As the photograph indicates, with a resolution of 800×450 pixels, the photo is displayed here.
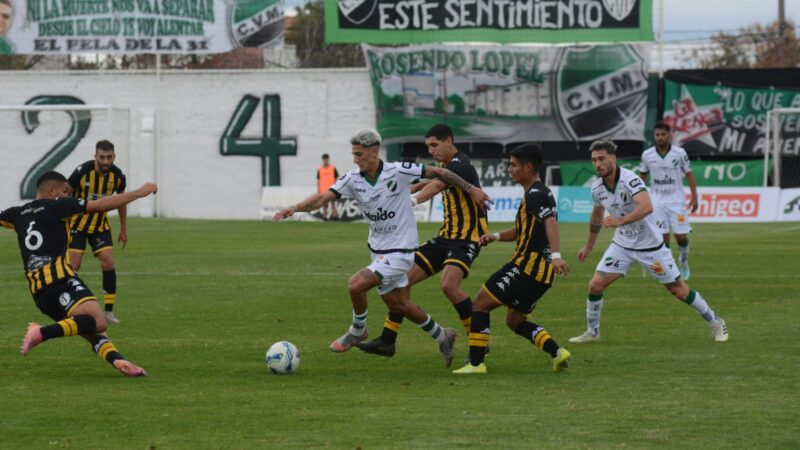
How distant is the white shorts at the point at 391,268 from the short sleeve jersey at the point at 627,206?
2622 millimetres

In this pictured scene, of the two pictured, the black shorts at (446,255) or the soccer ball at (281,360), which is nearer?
the soccer ball at (281,360)

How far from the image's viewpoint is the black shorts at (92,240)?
54.0ft

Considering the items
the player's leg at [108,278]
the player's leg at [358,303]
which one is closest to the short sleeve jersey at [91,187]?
the player's leg at [108,278]

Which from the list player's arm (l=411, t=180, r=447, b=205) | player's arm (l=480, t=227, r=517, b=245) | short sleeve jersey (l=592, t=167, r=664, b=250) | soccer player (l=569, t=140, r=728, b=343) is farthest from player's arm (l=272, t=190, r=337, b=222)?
short sleeve jersey (l=592, t=167, r=664, b=250)

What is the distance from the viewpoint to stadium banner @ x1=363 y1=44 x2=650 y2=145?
45.3 metres

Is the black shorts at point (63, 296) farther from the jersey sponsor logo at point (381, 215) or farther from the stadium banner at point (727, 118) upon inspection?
the stadium banner at point (727, 118)

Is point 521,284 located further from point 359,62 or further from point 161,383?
point 359,62

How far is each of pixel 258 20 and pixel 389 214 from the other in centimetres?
3396

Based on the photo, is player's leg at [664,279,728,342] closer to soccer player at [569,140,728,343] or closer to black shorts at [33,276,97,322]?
soccer player at [569,140,728,343]

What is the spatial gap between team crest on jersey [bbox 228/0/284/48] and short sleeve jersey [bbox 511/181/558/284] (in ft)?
112

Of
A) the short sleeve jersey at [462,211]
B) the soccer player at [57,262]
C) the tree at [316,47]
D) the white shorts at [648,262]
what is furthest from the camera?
the tree at [316,47]

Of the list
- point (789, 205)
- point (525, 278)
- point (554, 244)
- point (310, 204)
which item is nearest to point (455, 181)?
point (525, 278)

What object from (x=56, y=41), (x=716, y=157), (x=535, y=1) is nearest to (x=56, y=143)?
(x=56, y=41)

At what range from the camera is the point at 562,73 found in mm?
45688
